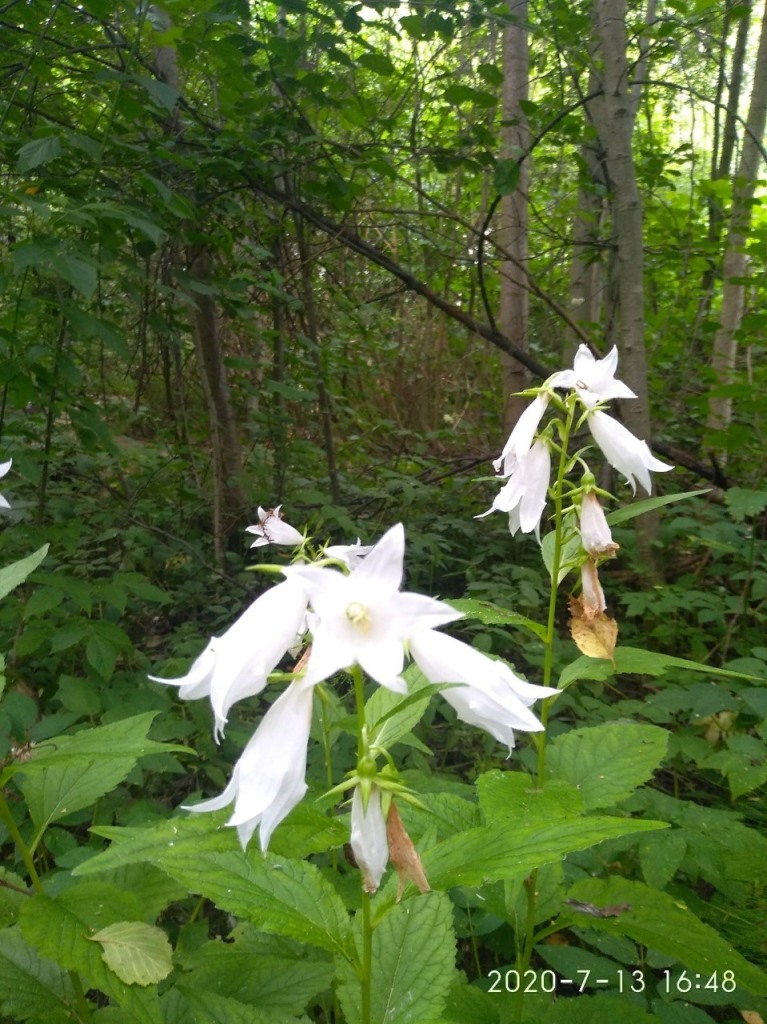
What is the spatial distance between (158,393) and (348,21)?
3557 millimetres

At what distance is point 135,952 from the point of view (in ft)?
3.64

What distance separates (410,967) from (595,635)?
69 centimetres

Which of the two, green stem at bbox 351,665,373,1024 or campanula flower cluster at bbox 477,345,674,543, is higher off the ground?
campanula flower cluster at bbox 477,345,674,543

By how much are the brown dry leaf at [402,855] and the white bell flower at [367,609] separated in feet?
0.75

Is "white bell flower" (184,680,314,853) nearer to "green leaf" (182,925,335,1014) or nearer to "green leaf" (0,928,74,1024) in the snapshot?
"green leaf" (182,925,335,1014)

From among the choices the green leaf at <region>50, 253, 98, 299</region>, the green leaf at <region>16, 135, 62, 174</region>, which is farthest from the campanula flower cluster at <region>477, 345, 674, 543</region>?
the green leaf at <region>16, 135, 62, 174</region>

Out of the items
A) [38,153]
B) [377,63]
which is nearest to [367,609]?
[38,153]

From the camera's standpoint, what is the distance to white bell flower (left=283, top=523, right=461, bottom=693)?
71 cm

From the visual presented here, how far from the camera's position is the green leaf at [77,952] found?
3.51 ft

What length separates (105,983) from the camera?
1065mm

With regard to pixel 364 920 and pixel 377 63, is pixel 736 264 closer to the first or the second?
pixel 377 63

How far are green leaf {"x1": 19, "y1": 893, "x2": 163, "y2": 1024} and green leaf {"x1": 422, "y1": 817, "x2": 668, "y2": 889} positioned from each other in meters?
0.55

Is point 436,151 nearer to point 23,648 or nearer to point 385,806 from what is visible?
point 23,648

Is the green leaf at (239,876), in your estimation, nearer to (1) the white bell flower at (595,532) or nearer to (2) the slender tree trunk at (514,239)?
(1) the white bell flower at (595,532)
